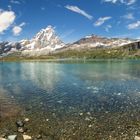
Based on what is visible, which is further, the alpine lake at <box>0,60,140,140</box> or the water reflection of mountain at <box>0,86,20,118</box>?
the water reflection of mountain at <box>0,86,20,118</box>

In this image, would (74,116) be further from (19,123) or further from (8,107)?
(8,107)

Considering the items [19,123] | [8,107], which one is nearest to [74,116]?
[19,123]

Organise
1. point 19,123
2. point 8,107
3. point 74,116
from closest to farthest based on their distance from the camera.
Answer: point 19,123 → point 74,116 → point 8,107

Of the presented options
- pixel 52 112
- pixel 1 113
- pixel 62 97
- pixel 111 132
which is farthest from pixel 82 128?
pixel 62 97

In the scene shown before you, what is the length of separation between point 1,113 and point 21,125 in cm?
779

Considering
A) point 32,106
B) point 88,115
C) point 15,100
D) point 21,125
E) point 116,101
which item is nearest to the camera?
point 21,125

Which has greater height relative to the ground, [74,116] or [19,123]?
[19,123]

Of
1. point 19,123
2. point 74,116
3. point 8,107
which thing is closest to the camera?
point 19,123

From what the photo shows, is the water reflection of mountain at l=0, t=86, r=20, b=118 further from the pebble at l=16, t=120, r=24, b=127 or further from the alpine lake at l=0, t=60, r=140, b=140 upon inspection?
the pebble at l=16, t=120, r=24, b=127

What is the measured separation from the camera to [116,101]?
46375mm

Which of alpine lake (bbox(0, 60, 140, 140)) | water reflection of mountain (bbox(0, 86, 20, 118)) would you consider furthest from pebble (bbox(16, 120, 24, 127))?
water reflection of mountain (bbox(0, 86, 20, 118))

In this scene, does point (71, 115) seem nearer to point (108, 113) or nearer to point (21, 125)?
point (108, 113)

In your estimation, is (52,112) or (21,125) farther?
(52,112)

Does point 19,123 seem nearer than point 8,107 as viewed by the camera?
Yes
